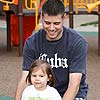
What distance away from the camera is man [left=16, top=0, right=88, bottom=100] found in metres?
3.13

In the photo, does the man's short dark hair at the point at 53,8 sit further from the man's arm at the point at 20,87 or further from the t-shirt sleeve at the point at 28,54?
the man's arm at the point at 20,87

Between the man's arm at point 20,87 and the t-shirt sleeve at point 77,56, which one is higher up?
the t-shirt sleeve at point 77,56

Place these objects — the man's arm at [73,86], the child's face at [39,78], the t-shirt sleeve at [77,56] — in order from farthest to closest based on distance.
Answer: the t-shirt sleeve at [77,56] < the man's arm at [73,86] < the child's face at [39,78]

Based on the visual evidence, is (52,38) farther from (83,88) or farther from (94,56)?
(94,56)

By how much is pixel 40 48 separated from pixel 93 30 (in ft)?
32.0

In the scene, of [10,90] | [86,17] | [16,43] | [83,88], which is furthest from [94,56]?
[86,17]

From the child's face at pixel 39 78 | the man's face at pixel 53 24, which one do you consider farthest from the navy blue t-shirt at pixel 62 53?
the child's face at pixel 39 78

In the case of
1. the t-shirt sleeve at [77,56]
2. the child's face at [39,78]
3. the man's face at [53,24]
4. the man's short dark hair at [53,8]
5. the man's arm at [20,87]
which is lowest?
the man's arm at [20,87]

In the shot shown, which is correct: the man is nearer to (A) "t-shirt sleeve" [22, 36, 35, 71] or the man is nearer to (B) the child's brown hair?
(A) "t-shirt sleeve" [22, 36, 35, 71]

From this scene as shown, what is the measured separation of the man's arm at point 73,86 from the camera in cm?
313

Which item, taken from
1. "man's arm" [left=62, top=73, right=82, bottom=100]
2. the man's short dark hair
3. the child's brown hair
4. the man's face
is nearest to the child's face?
A: the child's brown hair

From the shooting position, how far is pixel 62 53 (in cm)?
327

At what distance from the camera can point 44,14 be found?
3117mm

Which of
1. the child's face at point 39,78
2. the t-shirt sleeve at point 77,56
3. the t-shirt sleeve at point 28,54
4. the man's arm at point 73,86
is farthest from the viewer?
the t-shirt sleeve at point 28,54
